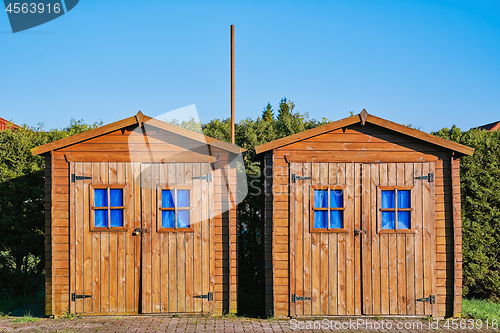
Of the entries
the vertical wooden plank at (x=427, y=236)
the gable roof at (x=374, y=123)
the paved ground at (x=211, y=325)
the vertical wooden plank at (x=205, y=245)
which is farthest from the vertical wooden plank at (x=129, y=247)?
the vertical wooden plank at (x=427, y=236)

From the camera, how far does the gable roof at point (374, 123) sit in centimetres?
611

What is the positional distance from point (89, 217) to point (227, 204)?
6.85 feet

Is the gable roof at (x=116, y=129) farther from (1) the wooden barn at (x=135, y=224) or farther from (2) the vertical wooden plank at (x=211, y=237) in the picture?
(2) the vertical wooden plank at (x=211, y=237)

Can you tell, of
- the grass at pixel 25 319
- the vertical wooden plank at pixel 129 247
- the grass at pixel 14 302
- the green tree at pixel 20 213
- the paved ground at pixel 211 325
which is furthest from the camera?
the green tree at pixel 20 213

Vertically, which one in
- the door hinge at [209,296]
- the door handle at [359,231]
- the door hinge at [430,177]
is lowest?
the door hinge at [209,296]

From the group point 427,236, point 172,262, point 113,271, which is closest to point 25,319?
point 113,271

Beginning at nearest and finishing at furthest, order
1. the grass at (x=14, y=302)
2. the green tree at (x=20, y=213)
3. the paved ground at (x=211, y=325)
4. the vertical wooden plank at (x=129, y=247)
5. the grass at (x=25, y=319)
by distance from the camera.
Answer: the paved ground at (x=211, y=325)
the grass at (x=25, y=319)
the vertical wooden plank at (x=129, y=247)
the grass at (x=14, y=302)
the green tree at (x=20, y=213)

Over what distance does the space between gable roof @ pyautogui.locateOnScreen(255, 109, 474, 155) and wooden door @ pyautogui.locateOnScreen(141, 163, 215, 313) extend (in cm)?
136

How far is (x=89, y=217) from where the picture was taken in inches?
242

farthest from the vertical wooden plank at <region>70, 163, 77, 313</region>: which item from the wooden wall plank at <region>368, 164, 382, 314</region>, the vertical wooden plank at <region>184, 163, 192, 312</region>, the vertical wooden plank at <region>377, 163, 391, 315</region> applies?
the vertical wooden plank at <region>377, 163, 391, 315</region>

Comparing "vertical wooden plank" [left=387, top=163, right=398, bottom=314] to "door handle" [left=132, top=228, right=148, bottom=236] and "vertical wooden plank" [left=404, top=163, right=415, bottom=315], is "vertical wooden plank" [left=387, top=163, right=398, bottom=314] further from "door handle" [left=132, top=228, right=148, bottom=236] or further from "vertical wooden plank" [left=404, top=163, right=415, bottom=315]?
"door handle" [left=132, top=228, right=148, bottom=236]

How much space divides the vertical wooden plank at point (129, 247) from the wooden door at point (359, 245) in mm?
2401

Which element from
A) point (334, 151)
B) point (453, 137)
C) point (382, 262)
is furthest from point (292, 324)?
point (453, 137)

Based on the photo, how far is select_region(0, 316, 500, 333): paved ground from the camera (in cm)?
560
